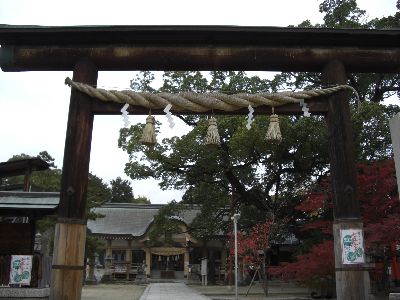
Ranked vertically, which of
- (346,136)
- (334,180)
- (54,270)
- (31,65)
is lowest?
(54,270)

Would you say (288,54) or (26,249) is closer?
(288,54)

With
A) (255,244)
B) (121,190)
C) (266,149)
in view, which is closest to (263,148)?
(266,149)

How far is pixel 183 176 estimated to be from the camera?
2675 cm

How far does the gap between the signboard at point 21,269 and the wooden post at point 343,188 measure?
315 inches

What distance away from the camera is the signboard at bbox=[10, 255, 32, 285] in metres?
11.3

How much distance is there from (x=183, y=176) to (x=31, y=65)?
20.0 meters

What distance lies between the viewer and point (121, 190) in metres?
67.4

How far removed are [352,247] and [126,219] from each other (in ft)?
121

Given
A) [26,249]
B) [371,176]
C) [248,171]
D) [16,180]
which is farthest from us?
[16,180]

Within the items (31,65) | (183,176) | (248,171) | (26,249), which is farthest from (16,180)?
(31,65)

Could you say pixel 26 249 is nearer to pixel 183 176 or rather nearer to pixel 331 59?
pixel 331 59

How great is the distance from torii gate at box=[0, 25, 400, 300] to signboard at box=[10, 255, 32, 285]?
5.68m

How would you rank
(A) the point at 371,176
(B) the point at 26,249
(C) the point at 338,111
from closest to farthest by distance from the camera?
1. (C) the point at 338,111
2. (B) the point at 26,249
3. (A) the point at 371,176

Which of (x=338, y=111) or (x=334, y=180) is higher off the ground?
(x=338, y=111)
